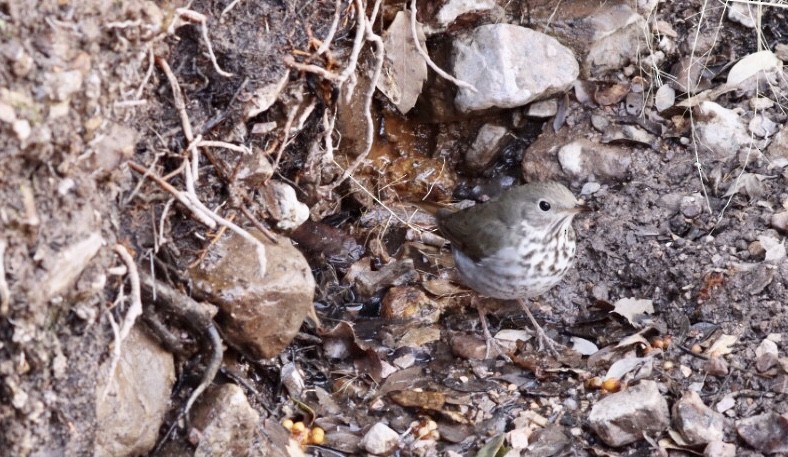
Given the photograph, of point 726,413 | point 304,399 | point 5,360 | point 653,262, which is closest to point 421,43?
point 653,262

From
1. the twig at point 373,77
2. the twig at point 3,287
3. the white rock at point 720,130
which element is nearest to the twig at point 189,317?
the twig at point 3,287

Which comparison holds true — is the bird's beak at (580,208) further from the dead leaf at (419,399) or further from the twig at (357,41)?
the twig at (357,41)

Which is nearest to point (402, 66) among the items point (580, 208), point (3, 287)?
point (580, 208)

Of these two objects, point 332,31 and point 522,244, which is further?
point 522,244

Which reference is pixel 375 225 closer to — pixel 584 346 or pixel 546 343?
pixel 546 343

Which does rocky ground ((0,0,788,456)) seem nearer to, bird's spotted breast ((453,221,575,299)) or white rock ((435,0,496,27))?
white rock ((435,0,496,27))

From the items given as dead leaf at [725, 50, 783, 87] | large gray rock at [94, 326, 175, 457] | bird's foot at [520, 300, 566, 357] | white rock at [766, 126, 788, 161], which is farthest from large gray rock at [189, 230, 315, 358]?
dead leaf at [725, 50, 783, 87]

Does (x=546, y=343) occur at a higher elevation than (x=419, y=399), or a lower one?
lower
